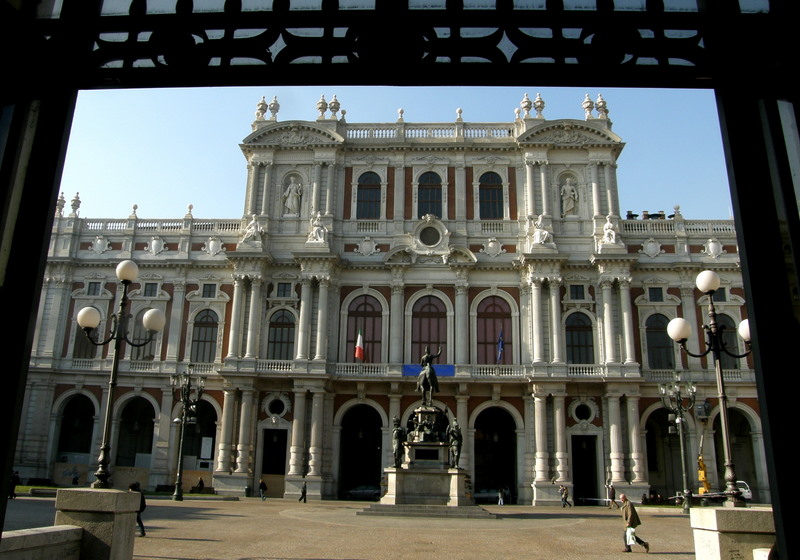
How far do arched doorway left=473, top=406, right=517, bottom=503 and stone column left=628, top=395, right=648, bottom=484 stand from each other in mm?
6365

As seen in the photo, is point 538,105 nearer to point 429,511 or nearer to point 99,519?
point 429,511

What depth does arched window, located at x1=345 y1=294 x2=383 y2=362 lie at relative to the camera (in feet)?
135

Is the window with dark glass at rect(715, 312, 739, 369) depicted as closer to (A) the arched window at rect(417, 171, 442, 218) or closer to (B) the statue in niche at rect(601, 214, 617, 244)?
(B) the statue in niche at rect(601, 214, 617, 244)

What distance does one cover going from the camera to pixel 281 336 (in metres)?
41.6

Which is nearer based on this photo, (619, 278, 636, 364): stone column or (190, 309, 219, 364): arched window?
(619, 278, 636, 364): stone column

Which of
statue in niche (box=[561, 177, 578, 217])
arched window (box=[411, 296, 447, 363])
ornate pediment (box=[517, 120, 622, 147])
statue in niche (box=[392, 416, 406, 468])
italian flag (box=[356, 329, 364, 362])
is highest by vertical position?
ornate pediment (box=[517, 120, 622, 147])

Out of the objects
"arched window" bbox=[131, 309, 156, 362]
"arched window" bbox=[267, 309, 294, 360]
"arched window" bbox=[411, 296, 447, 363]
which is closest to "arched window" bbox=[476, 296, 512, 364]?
"arched window" bbox=[411, 296, 447, 363]

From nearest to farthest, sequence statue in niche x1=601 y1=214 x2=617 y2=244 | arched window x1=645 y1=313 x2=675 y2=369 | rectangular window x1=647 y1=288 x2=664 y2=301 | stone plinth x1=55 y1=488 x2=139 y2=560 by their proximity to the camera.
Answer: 1. stone plinth x1=55 y1=488 x2=139 y2=560
2. arched window x1=645 y1=313 x2=675 y2=369
3. statue in niche x1=601 y1=214 x2=617 y2=244
4. rectangular window x1=647 y1=288 x2=664 y2=301

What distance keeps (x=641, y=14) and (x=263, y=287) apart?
3854cm

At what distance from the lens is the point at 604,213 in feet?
139

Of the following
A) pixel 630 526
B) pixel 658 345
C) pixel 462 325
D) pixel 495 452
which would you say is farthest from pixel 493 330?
pixel 630 526

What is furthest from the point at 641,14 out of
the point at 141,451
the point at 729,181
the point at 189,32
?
the point at 141,451

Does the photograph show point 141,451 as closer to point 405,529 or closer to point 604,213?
point 405,529

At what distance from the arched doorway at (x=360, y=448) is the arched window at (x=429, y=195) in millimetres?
12441
